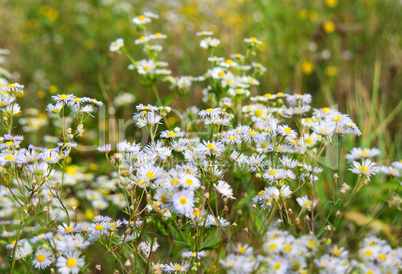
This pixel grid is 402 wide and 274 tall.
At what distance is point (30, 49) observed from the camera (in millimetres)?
4734

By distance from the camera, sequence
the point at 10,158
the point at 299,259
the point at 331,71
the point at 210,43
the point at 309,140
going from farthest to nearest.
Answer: the point at 331,71 < the point at 210,43 < the point at 309,140 < the point at 10,158 < the point at 299,259

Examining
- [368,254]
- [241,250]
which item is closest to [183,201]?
[241,250]

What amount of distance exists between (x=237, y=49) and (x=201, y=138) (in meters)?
2.00

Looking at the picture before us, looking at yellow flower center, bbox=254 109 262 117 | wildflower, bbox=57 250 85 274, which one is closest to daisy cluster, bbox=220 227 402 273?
wildflower, bbox=57 250 85 274

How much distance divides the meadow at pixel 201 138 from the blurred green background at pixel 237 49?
2 centimetres

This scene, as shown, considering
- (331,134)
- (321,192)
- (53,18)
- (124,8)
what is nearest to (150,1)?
(124,8)

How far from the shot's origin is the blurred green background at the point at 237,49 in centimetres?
340

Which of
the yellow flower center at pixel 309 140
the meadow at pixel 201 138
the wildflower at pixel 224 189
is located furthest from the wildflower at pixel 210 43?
the wildflower at pixel 224 189

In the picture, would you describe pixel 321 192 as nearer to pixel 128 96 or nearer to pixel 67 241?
pixel 67 241

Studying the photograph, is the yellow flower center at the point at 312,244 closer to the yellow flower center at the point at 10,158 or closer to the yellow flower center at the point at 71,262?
the yellow flower center at the point at 71,262

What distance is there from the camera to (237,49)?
392cm

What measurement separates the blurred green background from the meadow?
0.07 ft

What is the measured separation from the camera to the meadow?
1367 millimetres

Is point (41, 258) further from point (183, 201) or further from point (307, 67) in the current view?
point (307, 67)
